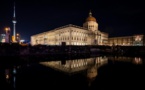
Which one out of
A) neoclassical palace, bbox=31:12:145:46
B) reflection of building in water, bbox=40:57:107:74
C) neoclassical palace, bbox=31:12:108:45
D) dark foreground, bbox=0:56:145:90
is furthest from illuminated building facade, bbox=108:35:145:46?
dark foreground, bbox=0:56:145:90

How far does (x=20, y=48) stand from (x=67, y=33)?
159ft

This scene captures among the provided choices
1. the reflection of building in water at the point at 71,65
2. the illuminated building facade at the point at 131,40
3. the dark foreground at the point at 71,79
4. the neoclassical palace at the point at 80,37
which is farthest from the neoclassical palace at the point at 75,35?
the dark foreground at the point at 71,79

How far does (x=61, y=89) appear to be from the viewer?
7312 millimetres

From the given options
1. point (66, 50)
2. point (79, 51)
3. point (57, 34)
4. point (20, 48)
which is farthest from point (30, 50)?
point (57, 34)

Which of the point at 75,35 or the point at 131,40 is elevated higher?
the point at 75,35

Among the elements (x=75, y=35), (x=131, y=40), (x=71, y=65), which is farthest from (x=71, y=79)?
(x=131, y=40)

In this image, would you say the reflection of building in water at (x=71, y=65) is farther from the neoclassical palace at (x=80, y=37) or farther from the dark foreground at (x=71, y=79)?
the neoclassical palace at (x=80, y=37)

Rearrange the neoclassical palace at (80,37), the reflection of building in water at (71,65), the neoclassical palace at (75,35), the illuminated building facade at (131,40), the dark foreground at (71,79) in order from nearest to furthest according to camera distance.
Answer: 1. the dark foreground at (71,79)
2. the reflection of building in water at (71,65)
3. the neoclassical palace at (75,35)
4. the neoclassical palace at (80,37)
5. the illuminated building facade at (131,40)

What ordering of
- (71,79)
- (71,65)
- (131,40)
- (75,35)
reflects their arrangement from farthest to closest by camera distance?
(131,40) → (75,35) → (71,65) → (71,79)

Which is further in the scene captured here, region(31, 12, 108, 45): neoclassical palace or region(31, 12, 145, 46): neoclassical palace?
region(31, 12, 145, 46): neoclassical palace

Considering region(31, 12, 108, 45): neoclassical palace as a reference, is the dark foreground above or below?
below

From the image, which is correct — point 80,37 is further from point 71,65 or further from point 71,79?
point 71,79

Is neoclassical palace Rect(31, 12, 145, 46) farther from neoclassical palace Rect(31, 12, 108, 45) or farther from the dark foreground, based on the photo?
the dark foreground

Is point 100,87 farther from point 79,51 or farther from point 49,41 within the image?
point 49,41
